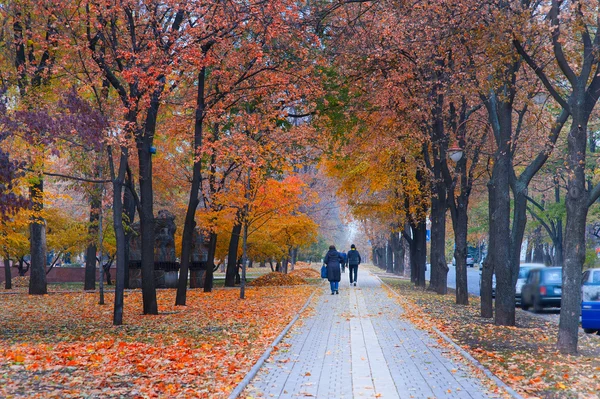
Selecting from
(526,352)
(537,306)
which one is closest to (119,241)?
(526,352)

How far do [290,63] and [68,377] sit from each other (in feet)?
46.5

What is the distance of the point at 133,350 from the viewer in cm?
1140

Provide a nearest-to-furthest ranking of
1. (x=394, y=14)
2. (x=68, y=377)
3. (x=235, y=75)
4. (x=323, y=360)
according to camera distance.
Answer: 1. (x=68, y=377)
2. (x=323, y=360)
3. (x=394, y=14)
4. (x=235, y=75)

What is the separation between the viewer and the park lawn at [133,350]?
8398 millimetres

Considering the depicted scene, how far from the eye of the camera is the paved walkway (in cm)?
820

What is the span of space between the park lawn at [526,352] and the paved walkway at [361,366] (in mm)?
574

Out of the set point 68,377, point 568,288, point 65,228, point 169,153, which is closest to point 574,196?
point 568,288

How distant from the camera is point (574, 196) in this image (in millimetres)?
11555

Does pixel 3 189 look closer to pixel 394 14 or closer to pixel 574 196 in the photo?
pixel 394 14

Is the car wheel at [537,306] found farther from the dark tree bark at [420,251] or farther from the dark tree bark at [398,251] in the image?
the dark tree bark at [398,251]

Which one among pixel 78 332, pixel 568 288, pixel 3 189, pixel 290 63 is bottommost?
pixel 78 332

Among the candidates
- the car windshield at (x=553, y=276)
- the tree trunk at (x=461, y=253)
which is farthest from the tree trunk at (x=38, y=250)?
the car windshield at (x=553, y=276)

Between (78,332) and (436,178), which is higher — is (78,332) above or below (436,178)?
below

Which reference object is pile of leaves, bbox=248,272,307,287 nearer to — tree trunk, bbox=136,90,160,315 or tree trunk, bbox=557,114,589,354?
tree trunk, bbox=136,90,160,315
